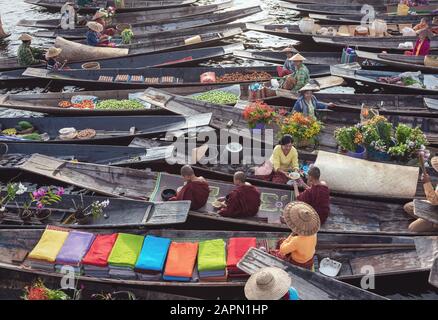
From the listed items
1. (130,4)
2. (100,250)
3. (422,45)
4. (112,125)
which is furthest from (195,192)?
(130,4)

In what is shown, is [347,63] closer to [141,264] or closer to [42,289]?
[141,264]

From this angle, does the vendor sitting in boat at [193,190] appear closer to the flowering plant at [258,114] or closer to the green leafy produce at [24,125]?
the flowering plant at [258,114]

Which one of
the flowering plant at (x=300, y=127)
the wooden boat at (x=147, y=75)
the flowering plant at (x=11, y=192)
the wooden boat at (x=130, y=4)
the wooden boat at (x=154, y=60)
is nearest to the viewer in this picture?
the flowering plant at (x=11, y=192)

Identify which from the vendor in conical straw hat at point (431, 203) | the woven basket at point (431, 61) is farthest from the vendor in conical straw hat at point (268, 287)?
the woven basket at point (431, 61)

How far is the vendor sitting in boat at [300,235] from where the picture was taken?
673 cm

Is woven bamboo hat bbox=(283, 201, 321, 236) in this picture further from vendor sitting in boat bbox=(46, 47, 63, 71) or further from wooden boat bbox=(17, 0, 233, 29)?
wooden boat bbox=(17, 0, 233, 29)

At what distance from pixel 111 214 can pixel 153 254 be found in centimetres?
185

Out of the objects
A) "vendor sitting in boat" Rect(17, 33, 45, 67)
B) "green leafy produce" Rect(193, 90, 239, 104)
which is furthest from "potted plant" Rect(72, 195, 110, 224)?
"vendor sitting in boat" Rect(17, 33, 45, 67)

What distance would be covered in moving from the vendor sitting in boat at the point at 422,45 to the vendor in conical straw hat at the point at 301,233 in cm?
1004

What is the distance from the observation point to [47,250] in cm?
765

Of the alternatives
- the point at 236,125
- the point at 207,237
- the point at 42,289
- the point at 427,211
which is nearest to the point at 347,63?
the point at 236,125

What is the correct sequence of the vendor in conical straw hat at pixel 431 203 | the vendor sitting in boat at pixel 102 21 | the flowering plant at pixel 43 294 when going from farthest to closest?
the vendor sitting in boat at pixel 102 21 → the vendor in conical straw hat at pixel 431 203 → the flowering plant at pixel 43 294

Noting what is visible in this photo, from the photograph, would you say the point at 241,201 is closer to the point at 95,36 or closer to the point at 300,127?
the point at 300,127

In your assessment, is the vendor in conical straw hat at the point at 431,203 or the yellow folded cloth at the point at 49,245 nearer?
the yellow folded cloth at the point at 49,245
